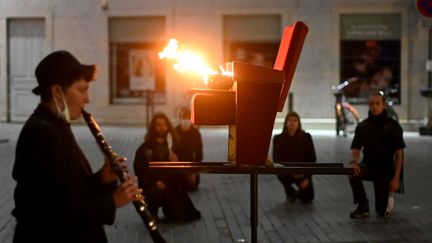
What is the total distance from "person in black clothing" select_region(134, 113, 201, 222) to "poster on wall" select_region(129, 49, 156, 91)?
35.9ft

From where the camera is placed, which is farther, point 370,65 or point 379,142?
point 370,65

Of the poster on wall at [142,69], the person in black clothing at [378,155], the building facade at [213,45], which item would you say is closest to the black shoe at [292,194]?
the person in black clothing at [378,155]

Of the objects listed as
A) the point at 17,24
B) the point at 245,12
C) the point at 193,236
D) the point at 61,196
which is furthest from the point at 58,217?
the point at 17,24

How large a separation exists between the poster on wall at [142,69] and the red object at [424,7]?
28.4ft

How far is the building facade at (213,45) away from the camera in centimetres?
1878

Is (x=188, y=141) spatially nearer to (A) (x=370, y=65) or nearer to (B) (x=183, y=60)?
(B) (x=183, y=60)

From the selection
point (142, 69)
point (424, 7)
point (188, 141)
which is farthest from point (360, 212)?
point (142, 69)

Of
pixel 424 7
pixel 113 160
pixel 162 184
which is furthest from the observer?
pixel 424 7

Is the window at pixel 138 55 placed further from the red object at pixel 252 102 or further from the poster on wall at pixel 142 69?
the red object at pixel 252 102

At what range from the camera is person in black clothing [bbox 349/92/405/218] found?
796 cm

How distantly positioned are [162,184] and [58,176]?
481 centimetres

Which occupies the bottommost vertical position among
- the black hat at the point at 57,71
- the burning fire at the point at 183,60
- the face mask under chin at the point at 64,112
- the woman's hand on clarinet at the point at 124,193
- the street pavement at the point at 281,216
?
the street pavement at the point at 281,216

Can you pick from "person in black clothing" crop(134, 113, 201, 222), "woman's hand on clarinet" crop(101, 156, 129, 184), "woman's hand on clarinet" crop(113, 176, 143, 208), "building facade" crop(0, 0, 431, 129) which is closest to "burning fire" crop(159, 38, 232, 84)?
"woman's hand on clarinet" crop(101, 156, 129, 184)

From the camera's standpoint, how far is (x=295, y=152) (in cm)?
889
